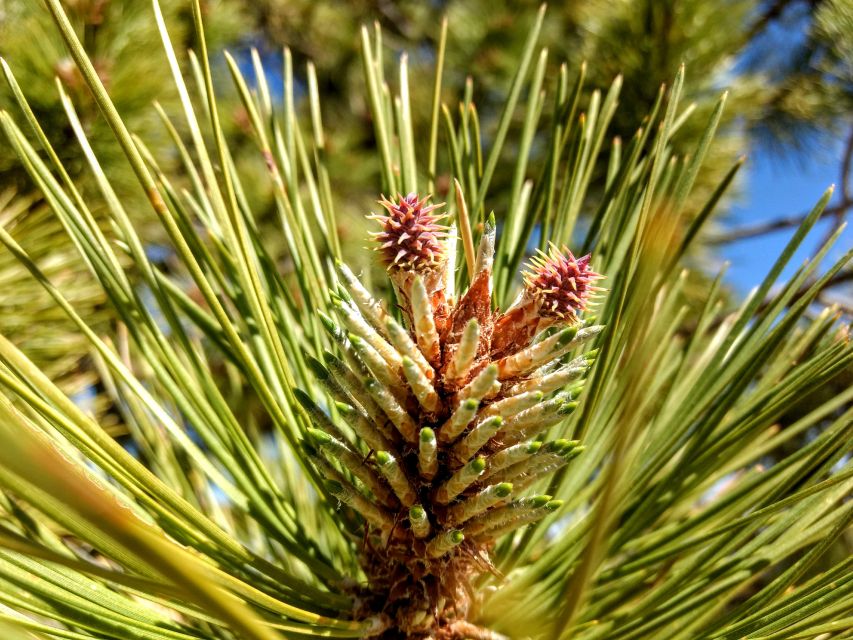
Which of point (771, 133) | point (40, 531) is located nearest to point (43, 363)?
point (40, 531)

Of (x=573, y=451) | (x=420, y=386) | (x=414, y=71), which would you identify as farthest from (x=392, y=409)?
(x=414, y=71)

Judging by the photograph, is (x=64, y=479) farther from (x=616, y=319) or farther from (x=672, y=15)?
(x=672, y=15)

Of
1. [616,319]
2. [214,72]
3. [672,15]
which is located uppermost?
[214,72]

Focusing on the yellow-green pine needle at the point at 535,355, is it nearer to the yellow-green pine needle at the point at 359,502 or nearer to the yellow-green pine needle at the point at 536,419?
the yellow-green pine needle at the point at 536,419

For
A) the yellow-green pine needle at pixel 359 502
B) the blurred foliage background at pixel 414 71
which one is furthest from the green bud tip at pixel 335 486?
the blurred foliage background at pixel 414 71

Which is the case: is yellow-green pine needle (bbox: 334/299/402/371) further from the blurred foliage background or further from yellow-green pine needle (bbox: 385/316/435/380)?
the blurred foliage background

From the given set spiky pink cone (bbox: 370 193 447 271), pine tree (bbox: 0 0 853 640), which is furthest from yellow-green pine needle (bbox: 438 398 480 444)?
spiky pink cone (bbox: 370 193 447 271)

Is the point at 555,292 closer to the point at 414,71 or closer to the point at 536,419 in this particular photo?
the point at 536,419
